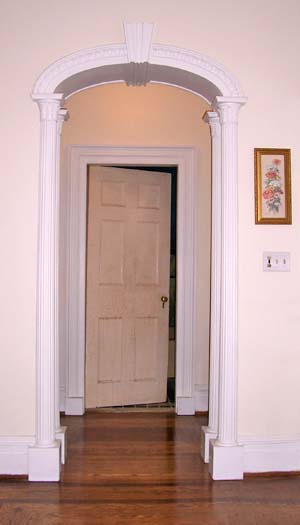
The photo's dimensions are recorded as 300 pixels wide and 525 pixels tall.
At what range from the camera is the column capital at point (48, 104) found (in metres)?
3.22

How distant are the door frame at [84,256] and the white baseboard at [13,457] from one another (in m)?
1.61

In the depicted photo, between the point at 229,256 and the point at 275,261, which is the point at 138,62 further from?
the point at 275,261

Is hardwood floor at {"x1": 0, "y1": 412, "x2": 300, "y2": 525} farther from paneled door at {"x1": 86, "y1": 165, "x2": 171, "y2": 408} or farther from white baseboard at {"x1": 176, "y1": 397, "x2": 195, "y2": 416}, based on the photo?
paneled door at {"x1": 86, "y1": 165, "x2": 171, "y2": 408}

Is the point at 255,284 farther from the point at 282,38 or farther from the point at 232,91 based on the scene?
the point at 282,38

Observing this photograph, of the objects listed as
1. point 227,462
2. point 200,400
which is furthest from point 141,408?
point 227,462

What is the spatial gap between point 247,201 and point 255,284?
0.49 metres

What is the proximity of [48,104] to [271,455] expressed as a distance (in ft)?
7.82

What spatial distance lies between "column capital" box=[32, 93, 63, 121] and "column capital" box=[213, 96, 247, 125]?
914 mm

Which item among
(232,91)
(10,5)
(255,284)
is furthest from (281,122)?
(10,5)

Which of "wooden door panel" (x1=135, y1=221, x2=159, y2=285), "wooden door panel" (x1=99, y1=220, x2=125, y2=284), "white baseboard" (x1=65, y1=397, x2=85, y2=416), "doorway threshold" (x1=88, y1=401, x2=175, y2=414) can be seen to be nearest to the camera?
"white baseboard" (x1=65, y1=397, x2=85, y2=416)

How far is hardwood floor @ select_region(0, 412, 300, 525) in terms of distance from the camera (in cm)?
277

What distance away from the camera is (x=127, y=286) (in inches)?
206

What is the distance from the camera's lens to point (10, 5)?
328 cm

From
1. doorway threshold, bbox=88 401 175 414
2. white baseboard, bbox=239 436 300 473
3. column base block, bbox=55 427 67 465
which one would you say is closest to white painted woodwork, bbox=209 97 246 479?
white baseboard, bbox=239 436 300 473
